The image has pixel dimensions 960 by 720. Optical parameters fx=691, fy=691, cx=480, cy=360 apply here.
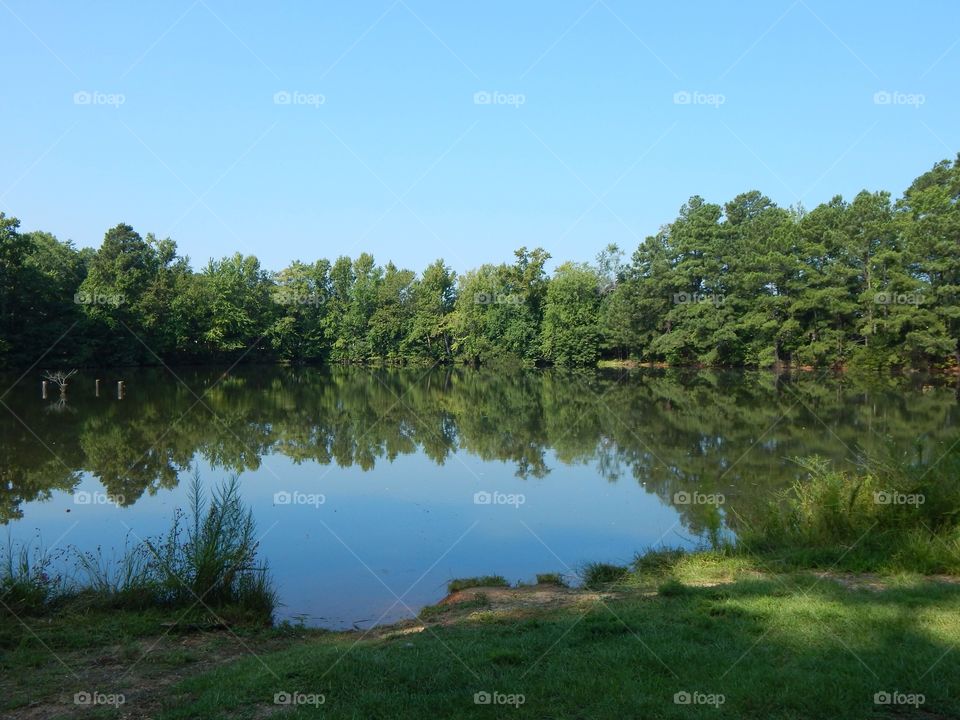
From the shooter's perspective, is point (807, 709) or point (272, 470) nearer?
point (807, 709)

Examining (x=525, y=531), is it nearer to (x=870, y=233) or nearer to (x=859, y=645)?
(x=859, y=645)

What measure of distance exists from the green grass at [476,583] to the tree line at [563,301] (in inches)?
1448

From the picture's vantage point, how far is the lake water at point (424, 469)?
32.4 feet

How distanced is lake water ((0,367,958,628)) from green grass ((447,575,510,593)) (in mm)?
224

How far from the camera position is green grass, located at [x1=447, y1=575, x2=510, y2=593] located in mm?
8367

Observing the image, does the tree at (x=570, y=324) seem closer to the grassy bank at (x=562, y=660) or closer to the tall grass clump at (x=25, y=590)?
the grassy bank at (x=562, y=660)

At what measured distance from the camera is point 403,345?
65.0 meters

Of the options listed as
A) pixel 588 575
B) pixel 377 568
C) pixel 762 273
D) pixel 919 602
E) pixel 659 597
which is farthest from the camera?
pixel 762 273

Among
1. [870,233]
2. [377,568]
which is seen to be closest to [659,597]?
[377,568]

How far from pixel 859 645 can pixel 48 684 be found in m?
5.61

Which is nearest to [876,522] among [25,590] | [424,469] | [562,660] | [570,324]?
[562,660]

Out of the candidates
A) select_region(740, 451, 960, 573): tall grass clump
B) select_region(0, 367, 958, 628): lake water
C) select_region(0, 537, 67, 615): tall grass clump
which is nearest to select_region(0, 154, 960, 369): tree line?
select_region(0, 367, 958, 628): lake water

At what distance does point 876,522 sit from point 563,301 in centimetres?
4945

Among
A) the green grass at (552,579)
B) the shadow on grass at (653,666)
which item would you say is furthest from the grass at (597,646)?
the green grass at (552,579)
